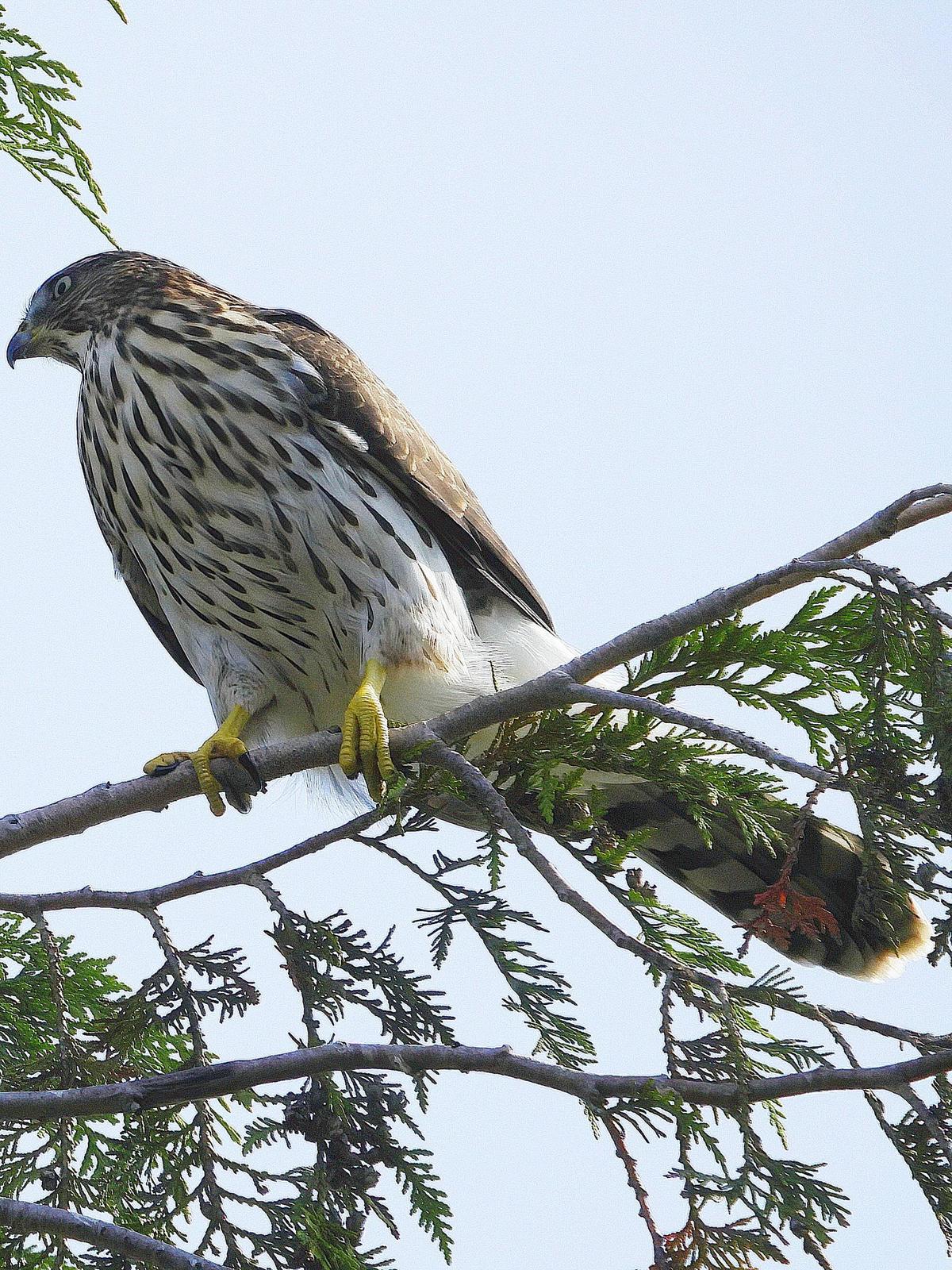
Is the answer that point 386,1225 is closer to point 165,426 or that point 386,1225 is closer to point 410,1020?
point 410,1020

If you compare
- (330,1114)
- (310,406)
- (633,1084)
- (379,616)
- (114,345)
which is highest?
(114,345)

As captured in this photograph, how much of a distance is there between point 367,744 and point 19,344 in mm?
2446

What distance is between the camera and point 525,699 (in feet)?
10.1

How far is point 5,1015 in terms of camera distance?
3.71m

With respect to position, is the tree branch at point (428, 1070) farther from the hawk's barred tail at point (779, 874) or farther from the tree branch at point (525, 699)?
the hawk's barred tail at point (779, 874)

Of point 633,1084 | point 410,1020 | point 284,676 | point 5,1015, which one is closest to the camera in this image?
point 633,1084

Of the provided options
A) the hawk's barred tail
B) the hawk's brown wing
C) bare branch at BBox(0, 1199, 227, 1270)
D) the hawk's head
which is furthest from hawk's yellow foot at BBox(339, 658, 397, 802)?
the hawk's head

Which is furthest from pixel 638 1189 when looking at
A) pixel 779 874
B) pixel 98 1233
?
pixel 779 874

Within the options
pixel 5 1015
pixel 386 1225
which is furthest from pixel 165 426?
pixel 386 1225

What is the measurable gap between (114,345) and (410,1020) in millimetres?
2656

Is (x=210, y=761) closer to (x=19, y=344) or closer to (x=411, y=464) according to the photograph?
(x=411, y=464)

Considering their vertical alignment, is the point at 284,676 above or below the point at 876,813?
above

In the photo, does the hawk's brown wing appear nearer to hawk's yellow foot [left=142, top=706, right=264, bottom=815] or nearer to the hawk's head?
the hawk's head

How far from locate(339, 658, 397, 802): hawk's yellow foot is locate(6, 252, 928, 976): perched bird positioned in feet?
0.04
